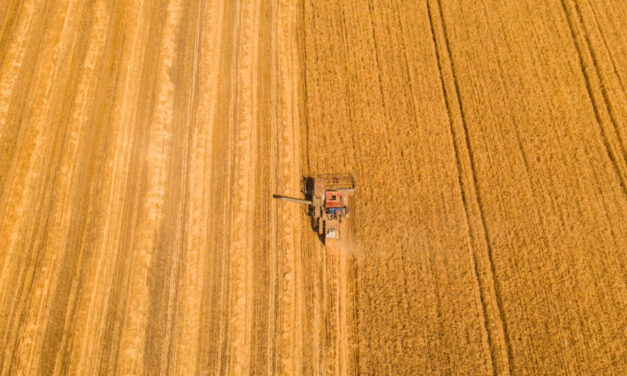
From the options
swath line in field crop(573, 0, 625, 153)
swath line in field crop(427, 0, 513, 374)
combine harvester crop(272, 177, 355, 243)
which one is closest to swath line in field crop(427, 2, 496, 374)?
swath line in field crop(427, 0, 513, 374)

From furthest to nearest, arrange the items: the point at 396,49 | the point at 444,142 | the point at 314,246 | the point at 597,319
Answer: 1. the point at 396,49
2. the point at 444,142
3. the point at 314,246
4. the point at 597,319

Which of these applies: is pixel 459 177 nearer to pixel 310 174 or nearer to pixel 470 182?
pixel 470 182

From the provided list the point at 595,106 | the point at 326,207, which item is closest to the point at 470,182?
the point at 326,207

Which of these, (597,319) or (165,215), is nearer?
(597,319)

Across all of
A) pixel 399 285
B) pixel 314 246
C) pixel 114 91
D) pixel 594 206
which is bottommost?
pixel 399 285

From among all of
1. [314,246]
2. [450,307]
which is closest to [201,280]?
[314,246]

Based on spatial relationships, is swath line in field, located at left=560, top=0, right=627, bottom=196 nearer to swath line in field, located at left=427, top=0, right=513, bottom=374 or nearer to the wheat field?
the wheat field

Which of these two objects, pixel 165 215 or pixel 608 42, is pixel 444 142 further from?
pixel 165 215
